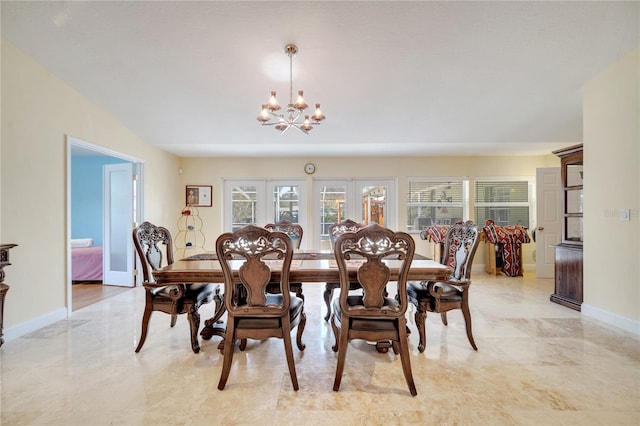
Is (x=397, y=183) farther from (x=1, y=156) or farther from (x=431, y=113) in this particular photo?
Answer: (x=1, y=156)

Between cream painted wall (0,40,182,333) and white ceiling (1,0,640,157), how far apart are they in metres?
0.23

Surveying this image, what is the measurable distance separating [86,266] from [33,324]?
2.20 meters

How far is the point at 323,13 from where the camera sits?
7.63ft

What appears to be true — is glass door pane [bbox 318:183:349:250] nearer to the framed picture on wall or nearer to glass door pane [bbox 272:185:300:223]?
glass door pane [bbox 272:185:300:223]

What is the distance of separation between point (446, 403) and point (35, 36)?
168 inches

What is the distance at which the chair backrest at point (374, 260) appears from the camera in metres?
1.63

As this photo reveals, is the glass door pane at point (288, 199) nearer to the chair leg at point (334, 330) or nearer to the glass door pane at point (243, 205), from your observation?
the glass door pane at point (243, 205)

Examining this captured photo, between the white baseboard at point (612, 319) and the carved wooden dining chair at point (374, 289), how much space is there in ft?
8.03

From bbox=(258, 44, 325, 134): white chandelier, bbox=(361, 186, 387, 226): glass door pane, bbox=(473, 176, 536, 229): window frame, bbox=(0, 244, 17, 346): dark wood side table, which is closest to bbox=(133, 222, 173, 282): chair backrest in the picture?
bbox=(0, 244, 17, 346): dark wood side table

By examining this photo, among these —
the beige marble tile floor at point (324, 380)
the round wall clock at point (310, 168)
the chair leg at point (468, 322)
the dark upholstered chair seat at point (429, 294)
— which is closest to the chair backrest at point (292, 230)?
the beige marble tile floor at point (324, 380)

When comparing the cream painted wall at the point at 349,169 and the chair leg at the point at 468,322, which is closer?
the chair leg at the point at 468,322

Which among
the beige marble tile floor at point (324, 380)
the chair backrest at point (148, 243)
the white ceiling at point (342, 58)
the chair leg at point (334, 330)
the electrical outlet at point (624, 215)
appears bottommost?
the beige marble tile floor at point (324, 380)

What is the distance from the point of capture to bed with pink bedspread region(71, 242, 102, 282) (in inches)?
179

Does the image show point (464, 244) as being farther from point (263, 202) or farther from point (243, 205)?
point (243, 205)
